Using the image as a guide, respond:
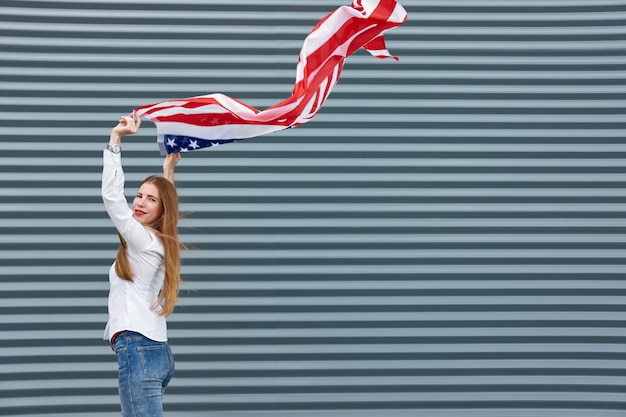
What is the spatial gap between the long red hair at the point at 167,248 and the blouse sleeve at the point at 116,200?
4.5 inches

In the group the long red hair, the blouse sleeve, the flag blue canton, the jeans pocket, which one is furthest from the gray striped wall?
the blouse sleeve

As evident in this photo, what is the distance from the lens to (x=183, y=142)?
3.87m

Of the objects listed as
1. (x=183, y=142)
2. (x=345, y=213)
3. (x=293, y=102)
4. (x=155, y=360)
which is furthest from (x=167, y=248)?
(x=345, y=213)

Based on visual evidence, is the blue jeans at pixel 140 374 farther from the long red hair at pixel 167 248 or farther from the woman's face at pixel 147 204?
the woman's face at pixel 147 204

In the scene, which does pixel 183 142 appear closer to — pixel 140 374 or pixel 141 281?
pixel 141 281

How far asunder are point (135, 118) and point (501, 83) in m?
2.60

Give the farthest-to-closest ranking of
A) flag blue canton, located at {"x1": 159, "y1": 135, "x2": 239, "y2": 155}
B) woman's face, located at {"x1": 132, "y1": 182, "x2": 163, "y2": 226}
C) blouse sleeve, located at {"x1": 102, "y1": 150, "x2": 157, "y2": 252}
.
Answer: flag blue canton, located at {"x1": 159, "y1": 135, "x2": 239, "y2": 155}
woman's face, located at {"x1": 132, "y1": 182, "x2": 163, "y2": 226}
blouse sleeve, located at {"x1": 102, "y1": 150, "x2": 157, "y2": 252}

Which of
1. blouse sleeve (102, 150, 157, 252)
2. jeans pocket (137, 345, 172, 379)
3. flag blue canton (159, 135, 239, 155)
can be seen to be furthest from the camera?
flag blue canton (159, 135, 239, 155)

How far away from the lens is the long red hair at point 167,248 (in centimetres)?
327

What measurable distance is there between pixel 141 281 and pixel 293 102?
3.79ft

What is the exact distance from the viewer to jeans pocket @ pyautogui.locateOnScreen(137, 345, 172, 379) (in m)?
3.18

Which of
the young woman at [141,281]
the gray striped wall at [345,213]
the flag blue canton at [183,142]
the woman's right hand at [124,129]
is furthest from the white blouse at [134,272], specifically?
the gray striped wall at [345,213]

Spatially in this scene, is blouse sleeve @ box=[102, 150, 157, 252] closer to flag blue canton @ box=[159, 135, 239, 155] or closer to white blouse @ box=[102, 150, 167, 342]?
white blouse @ box=[102, 150, 167, 342]

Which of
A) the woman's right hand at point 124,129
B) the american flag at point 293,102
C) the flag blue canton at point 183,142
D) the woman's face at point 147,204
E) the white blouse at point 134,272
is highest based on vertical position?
the american flag at point 293,102
